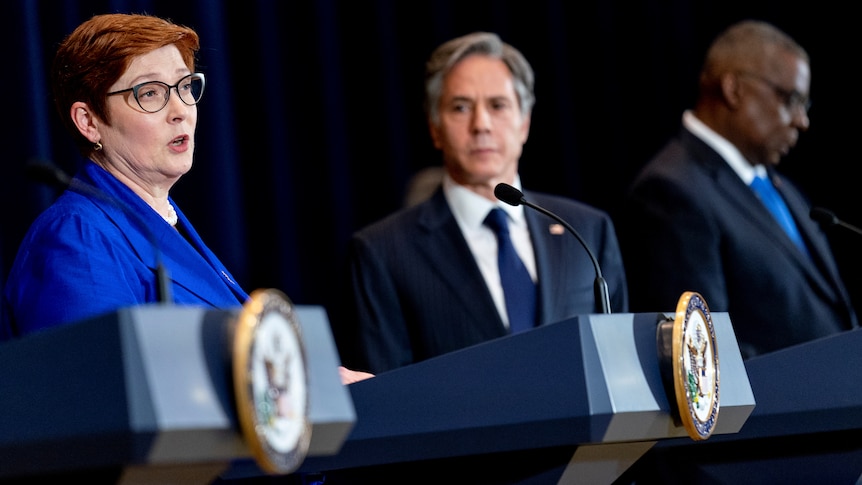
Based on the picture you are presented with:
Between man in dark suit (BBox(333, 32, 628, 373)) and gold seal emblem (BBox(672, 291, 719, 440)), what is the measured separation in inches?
38.2

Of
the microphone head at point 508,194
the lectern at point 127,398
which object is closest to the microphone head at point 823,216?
the microphone head at point 508,194

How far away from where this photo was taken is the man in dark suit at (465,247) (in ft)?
9.23

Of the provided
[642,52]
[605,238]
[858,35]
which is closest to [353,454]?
[605,238]

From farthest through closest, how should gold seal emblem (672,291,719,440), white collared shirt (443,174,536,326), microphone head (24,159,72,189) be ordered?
white collared shirt (443,174,536,326), gold seal emblem (672,291,719,440), microphone head (24,159,72,189)

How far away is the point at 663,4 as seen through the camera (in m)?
4.67

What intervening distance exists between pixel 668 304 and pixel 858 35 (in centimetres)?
186

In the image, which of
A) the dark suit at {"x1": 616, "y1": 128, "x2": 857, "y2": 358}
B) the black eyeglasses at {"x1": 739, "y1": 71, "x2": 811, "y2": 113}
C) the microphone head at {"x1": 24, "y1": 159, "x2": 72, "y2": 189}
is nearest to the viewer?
the microphone head at {"x1": 24, "y1": 159, "x2": 72, "y2": 189}

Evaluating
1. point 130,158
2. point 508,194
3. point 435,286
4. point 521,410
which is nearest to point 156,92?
point 130,158

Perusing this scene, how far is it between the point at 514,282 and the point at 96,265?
1357 millimetres

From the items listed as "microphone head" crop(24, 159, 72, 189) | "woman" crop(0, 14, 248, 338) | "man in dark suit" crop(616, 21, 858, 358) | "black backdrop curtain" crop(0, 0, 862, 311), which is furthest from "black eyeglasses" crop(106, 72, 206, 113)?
"man in dark suit" crop(616, 21, 858, 358)

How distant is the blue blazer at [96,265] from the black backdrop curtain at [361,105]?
1195 mm

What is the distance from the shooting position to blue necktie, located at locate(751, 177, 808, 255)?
3.65 m

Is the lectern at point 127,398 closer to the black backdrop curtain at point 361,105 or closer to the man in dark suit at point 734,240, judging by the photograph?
the black backdrop curtain at point 361,105

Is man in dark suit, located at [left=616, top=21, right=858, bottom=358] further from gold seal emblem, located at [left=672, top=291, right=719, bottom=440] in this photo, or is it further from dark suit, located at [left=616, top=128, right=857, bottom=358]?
gold seal emblem, located at [left=672, top=291, right=719, bottom=440]
